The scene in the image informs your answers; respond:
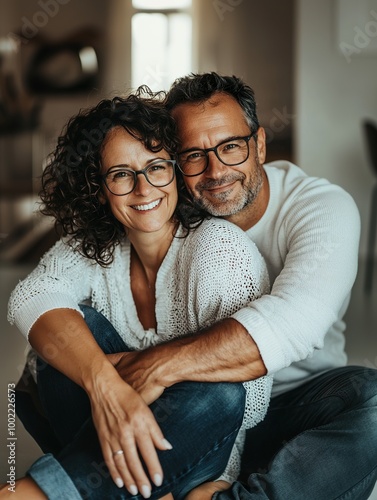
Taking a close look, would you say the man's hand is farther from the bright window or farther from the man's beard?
the bright window

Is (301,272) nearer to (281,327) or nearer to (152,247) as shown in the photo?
(281,327)

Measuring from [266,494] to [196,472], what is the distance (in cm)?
17

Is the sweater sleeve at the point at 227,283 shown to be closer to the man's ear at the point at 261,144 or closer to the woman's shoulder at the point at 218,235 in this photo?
the woman's shoulder at the point at 218,235

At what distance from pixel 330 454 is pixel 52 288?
29.7 inches

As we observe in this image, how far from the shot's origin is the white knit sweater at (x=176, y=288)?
5.41ft

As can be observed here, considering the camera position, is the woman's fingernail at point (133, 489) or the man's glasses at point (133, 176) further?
the man's glasses at point (133, 176)

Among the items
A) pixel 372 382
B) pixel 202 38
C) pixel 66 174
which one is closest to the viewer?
pixel 372 382

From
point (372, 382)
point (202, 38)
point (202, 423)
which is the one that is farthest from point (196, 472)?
point (202, 38)

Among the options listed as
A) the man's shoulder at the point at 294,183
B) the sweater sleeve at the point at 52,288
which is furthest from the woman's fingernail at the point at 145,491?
the man's shoulder at the point at 294,183

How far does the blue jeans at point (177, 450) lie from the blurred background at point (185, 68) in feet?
11.4

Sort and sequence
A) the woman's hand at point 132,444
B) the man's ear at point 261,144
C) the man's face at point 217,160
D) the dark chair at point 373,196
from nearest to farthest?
the woman's hand at point 132,444, the man's face at point 217,160, the man's ear at point 261,144, the dark chair at point 373,196

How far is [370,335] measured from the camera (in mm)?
3572

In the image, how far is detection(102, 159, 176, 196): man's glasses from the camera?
173 cm

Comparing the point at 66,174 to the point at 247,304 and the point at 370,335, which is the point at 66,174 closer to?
the point at 247,304
